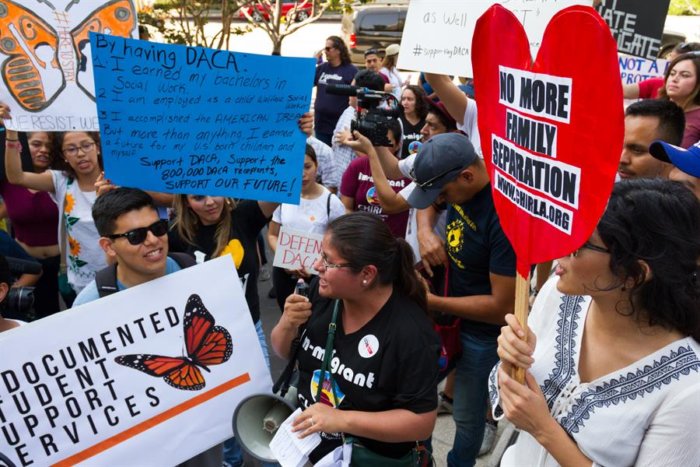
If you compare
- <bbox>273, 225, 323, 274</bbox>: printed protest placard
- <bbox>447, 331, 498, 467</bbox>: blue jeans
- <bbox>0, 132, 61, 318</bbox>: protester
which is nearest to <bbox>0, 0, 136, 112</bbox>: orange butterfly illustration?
<bbox>0, 132, 61, 318</bbox>: protester

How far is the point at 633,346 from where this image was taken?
158 centimetres

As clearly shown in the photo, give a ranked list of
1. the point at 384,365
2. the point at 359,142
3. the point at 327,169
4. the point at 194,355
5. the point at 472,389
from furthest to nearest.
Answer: the point at 327,169 → the point at 359,142 → the point at 472,389 → the point at 194,355 → the point at 384,365

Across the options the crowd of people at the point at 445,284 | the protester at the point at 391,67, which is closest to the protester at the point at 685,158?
the crowd of people at the point at 445,284

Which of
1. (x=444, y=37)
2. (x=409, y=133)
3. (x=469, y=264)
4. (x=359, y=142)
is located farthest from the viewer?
(x=409, y=133)

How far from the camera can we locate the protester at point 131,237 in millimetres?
2361

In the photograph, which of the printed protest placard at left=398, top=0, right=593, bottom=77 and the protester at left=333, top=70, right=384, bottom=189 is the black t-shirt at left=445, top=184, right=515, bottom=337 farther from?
the protester at left=333, top=70, right=384, bottom=189

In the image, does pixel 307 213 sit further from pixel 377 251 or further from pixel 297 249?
pixel 377 251

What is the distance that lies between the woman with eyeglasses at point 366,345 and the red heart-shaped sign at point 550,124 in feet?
2.14

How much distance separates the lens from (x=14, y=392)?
6.87 ft

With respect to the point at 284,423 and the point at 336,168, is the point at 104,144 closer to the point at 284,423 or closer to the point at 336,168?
the point at 284,423

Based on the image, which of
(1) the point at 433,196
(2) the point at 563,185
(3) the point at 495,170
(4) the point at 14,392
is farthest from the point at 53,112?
(2) the point at 563,185

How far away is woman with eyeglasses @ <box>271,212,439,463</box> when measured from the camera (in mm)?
2057

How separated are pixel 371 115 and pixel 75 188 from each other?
70.9 inches

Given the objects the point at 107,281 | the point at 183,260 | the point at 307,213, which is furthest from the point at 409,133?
the point at 107,281
